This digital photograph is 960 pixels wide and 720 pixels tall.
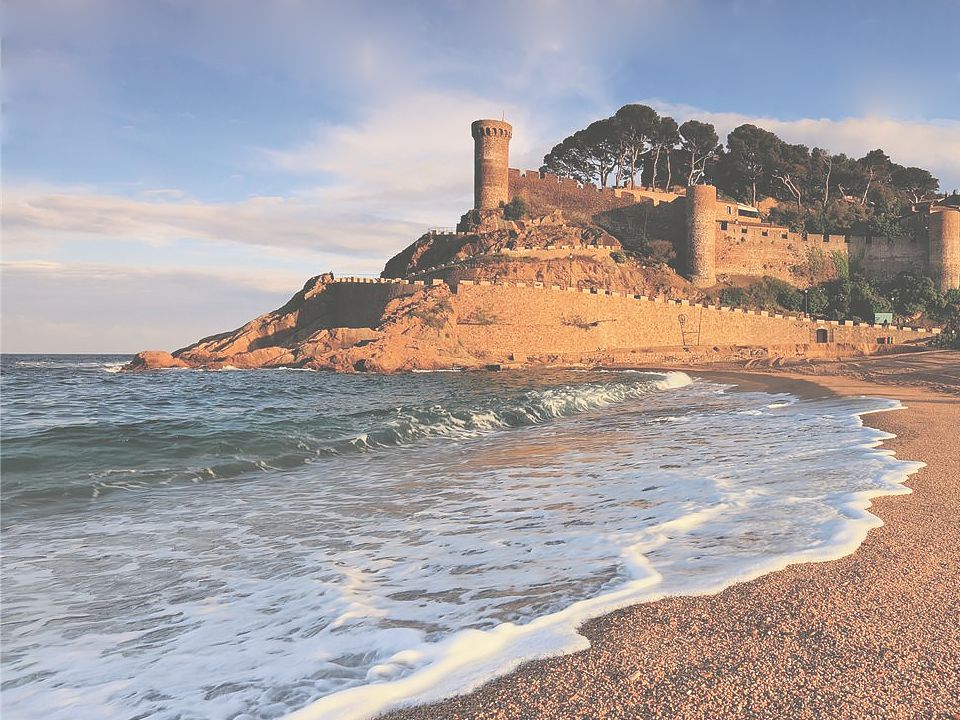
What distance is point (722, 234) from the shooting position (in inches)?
2329

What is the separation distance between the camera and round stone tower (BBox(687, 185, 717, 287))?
56.2 m

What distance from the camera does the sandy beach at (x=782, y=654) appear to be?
2.65 m

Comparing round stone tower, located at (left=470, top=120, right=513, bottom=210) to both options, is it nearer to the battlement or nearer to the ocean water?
the battlement

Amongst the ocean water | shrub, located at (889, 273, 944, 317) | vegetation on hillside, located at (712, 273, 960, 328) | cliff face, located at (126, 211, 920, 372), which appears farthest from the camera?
shrub, located at (889, 273, 944, 317)

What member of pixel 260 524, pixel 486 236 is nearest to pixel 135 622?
pixel 260 524

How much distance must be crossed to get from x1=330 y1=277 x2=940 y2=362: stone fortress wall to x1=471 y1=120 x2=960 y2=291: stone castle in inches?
461

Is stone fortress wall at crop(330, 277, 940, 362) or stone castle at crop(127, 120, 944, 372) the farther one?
stone fortress wall at crop(330, 277, 940, 362)

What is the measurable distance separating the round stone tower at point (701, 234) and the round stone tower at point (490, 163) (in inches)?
636

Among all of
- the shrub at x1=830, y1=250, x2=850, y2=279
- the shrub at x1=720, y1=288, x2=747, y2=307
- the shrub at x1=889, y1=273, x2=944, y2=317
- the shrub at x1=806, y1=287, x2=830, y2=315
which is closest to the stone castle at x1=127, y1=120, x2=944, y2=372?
the shrub at x1=830, y1=250, x2=850, y2=279

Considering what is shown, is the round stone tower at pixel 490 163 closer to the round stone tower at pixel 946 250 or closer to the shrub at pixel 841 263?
the shrub at pixel 841 263

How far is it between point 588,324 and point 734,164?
1670 inches

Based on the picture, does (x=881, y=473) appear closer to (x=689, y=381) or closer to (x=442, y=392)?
(x=442, y=392)

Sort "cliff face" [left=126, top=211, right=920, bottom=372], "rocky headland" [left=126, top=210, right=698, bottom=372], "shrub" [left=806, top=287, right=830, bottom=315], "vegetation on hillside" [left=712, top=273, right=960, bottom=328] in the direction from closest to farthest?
"rocky headland" [left=126, top=210, right=698, bottom=372] → "cliff face" [left=126, top=211, right=920, bottom=372] → "vegetation on hillside" [left=712, top=273, right=960, bottom=328] → "shrub" [left=806, top=287, right=830, bottom=315]

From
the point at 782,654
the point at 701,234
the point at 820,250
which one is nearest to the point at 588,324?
the point at 701,234
